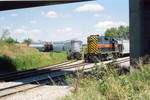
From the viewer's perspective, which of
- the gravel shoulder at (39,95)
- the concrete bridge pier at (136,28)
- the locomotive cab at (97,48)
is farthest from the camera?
the locomotive cab at (97,48)

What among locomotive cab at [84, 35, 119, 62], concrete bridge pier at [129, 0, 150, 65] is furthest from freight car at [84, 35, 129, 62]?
concrete bridge pier at [129, 0, 150, 65]

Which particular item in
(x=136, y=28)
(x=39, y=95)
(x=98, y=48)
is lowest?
(x=39, y=95)

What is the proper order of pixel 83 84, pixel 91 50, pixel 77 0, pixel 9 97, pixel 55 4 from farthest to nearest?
pixel 91 50 → pixel 55 4 → pixel 77 0 → pixel 9 97 → pixel 83 84

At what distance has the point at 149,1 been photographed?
10.7m

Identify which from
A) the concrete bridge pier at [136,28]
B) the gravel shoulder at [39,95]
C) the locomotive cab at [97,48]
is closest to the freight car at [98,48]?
the locomotive cab at [97,48]

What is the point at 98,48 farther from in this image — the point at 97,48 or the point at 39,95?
the point at 39,95

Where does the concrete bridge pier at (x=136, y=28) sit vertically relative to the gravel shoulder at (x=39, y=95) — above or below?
above

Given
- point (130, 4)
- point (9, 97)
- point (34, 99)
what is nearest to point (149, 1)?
point (130, 4)

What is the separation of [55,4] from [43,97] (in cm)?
594

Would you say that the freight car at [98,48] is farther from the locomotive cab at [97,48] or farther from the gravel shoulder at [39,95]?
the gravel shoulder at [39,95]

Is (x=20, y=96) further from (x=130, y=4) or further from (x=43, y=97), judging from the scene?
(x=130, y=4)

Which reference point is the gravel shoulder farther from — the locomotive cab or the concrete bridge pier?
the locomotive cab

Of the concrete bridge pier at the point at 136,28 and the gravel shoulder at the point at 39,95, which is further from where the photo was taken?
the concrete bridge pier at the point at 136,28

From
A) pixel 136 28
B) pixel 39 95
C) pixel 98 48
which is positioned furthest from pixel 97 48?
pixel 39 95
